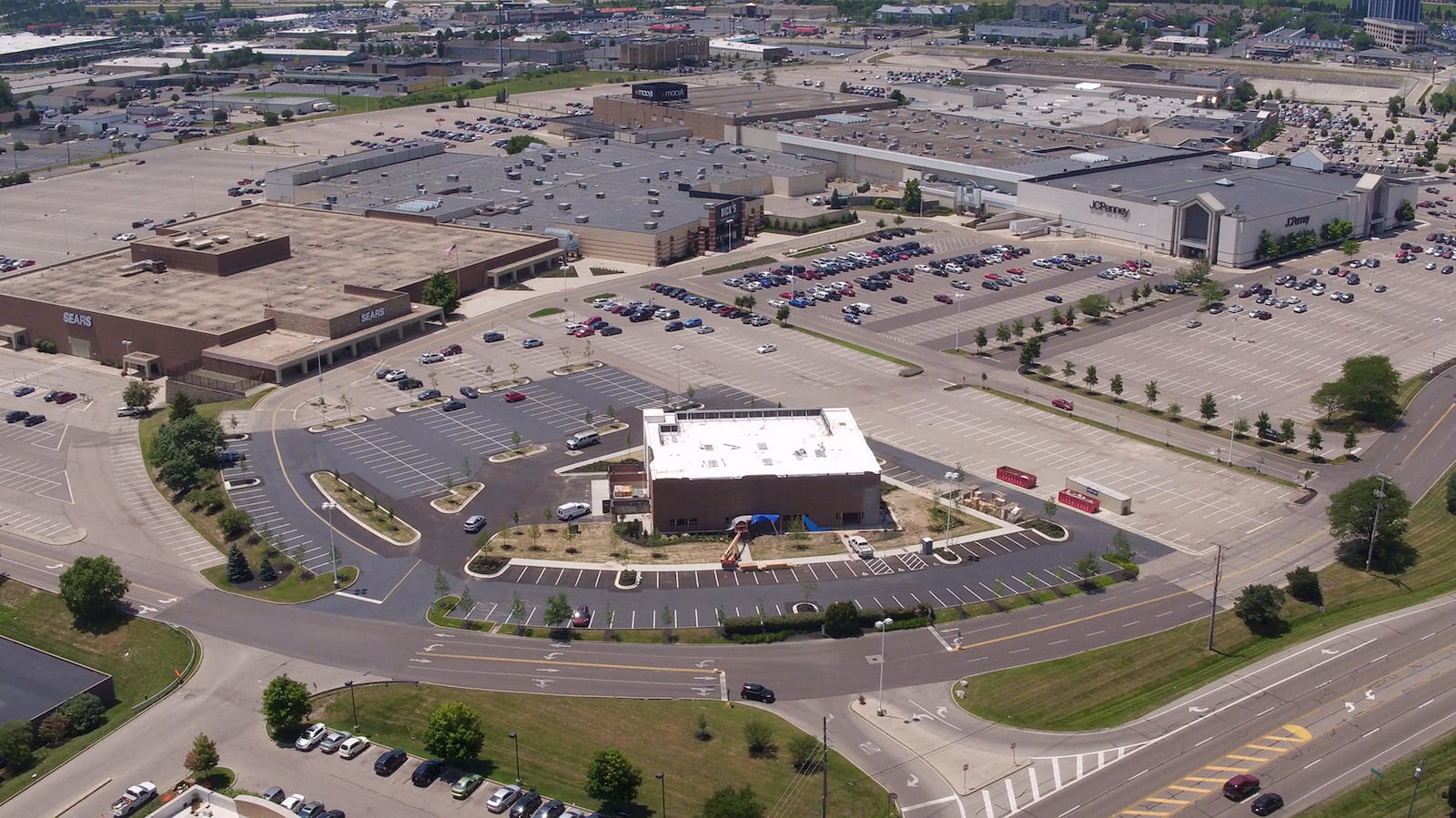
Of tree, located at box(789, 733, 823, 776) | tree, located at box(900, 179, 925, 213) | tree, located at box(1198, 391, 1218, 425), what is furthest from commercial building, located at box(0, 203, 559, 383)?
tree, located at box(1198, 391, 1218, 425)

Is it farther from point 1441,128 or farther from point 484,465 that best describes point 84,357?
point 1441,128

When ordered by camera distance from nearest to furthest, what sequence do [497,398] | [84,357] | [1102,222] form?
1. [497,398]
2. [84,357]
3. [1102,222]

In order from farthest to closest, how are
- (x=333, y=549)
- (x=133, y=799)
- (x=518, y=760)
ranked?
1. (x=333, y=549)
2. (x=518, y=760)
3. (x=133, y=799)

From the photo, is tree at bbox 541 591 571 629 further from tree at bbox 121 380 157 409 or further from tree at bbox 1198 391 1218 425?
tree at bbox 1198 391 1218 425

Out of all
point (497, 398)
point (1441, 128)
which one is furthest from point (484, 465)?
point (1441, 128)

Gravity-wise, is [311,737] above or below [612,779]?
below

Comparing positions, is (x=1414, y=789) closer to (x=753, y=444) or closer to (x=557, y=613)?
(x=557, y=613)

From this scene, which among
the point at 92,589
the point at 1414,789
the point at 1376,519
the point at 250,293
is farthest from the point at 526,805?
the point at 250,293
